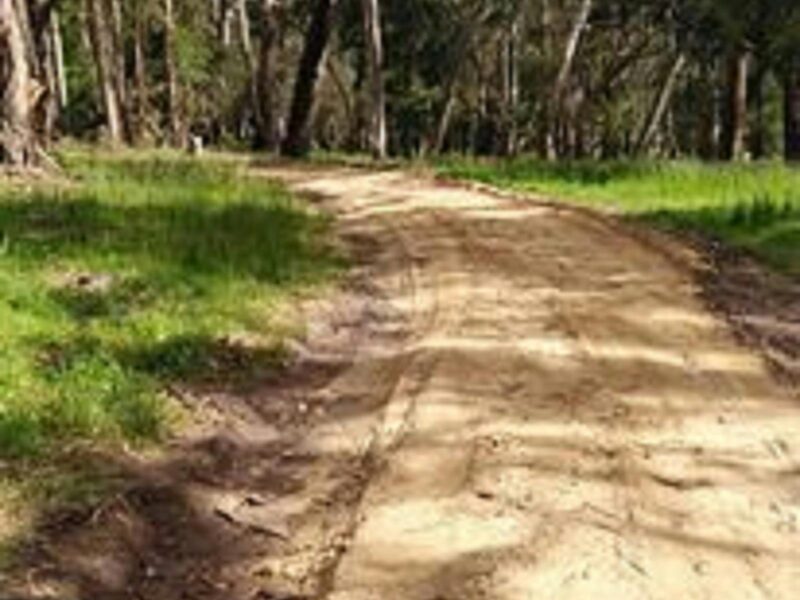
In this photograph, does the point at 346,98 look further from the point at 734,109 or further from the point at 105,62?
the point at 734,109

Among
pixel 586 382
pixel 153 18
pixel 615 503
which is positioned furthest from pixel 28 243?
pixel 153 18

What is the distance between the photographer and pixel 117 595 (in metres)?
6.50

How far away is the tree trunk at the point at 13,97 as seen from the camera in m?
19.8

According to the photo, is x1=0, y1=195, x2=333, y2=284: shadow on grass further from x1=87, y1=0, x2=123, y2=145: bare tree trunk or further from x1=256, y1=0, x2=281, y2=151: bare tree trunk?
x1=87, y1=0, x2=123, y2=145: bare tree trunk

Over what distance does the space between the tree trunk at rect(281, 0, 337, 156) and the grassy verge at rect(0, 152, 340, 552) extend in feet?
44.4

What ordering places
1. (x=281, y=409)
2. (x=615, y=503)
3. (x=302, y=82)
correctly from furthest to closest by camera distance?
1. (x=302, y=82)
2. (x=281, y=409)
3. (x=615, y=503)

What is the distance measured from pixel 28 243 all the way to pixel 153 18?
122 ft

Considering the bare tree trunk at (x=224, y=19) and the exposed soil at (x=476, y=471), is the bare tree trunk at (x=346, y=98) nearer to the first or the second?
the bare tree trunk at (x=224, y=19)

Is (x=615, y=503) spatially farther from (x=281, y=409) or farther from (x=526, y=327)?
(x=526, y=327)

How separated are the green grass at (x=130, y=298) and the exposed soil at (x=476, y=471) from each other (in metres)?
0.39

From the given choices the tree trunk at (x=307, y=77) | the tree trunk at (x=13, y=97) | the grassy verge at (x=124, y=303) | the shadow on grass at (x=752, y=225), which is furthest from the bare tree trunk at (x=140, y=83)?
the grassy verge at (x=124, y=303)

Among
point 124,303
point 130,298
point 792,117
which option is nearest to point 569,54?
point 792,117

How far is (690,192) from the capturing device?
69.9ft

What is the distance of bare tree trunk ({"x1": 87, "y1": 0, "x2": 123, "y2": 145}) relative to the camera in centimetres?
4025
